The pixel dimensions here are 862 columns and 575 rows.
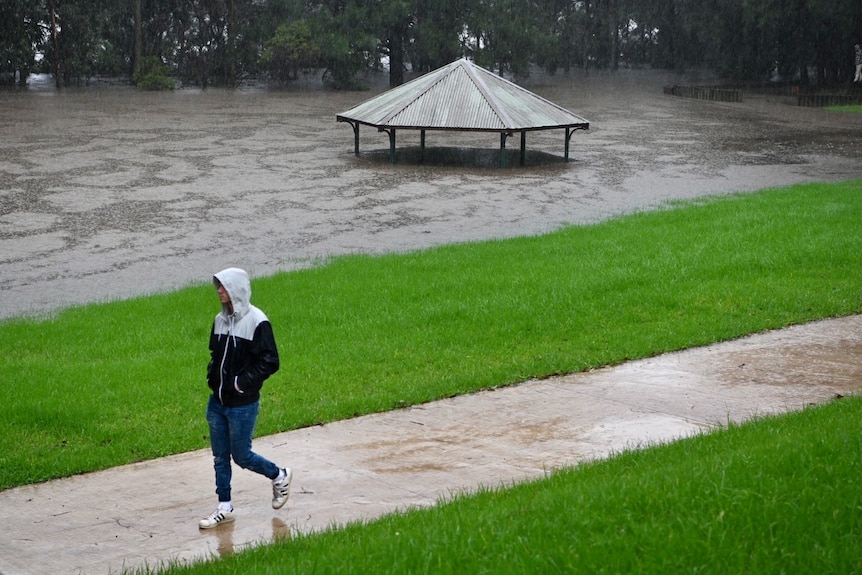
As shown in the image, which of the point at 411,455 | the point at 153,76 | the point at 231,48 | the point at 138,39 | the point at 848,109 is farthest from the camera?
the point at 231,48

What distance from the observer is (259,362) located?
6.18 m

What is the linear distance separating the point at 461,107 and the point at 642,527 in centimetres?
2219

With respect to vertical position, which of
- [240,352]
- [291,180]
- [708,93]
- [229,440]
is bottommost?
[291,180]

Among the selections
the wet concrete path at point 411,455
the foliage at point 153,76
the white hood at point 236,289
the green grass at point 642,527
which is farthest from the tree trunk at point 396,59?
the green grass at point 642,527

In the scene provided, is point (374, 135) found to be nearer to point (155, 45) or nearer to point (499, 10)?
point (499, 10)

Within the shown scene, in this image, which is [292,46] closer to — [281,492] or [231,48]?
[231,48]

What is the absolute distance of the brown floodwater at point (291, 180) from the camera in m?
15.7

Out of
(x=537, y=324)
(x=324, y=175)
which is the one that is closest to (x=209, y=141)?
Answer: (x=324, y=175)

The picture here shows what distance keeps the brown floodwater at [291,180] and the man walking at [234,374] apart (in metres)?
6.77

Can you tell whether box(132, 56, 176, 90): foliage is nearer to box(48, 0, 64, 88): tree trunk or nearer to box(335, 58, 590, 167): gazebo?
box(48, 0, 64, 88): tree trunk

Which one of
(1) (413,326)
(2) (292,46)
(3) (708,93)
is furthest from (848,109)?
(1) (413,326)

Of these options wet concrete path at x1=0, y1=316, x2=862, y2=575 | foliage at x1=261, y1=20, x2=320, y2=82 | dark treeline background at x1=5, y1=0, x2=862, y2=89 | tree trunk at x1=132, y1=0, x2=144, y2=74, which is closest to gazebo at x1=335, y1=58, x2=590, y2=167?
wet concrete path at x1=0, y1=316, x2=862, y2=575

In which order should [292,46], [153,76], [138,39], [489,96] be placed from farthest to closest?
1. [138,39]
2. [292,46]
3. [153,76]
4. [489,96]

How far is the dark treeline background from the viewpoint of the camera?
167 feet
